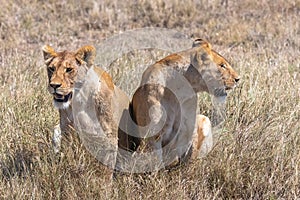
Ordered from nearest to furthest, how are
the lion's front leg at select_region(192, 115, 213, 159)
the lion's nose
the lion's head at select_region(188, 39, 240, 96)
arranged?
the lion's nose → the lion's head at select_region(188, 39, 240, 96) → the lion's front leg at select_region(192, 115, 213, 159)

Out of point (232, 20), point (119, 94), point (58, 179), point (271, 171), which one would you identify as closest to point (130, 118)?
point (119, 94)

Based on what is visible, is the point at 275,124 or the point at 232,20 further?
the point at 232,20

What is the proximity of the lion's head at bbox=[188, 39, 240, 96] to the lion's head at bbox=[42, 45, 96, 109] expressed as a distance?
0.52 meters

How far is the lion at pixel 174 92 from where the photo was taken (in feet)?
10.4

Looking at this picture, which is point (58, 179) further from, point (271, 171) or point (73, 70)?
point (271, 171)

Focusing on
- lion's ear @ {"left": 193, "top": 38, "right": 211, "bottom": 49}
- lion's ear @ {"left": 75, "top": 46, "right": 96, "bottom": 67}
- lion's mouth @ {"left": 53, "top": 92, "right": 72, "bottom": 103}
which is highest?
lion's ear @ {"left": 75, "top": 46, "right": 96, "bottom": 67}

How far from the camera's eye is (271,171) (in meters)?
3.35

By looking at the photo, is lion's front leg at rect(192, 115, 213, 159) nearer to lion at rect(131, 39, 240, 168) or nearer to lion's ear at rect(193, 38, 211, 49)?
lion at rect(131, 39, 240, 168)

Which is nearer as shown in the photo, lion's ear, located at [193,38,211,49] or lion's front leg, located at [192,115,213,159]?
lion's ear, located at [193,38,211,49]

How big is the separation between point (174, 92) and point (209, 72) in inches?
8.2

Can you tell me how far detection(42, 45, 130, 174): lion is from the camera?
2.97m

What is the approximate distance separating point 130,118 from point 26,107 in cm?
87

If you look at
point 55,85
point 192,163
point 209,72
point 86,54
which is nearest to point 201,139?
point 192,163

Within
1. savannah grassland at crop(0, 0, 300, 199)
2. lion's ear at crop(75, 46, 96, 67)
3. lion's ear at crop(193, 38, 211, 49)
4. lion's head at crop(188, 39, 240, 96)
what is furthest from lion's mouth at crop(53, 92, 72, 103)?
lion's ear at crop(193, 38, 211, 49)
